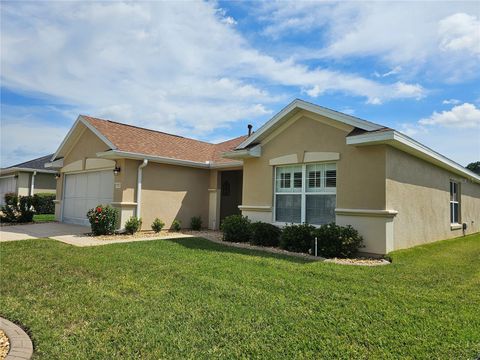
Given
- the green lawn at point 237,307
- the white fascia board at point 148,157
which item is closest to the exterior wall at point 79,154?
the white fascia board at point 148,157

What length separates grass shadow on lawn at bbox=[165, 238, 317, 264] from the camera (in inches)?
353

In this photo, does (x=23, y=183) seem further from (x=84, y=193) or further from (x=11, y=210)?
(x=84, y=193)

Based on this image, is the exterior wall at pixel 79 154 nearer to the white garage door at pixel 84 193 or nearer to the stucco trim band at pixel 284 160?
the white garage door at pixel 84 193

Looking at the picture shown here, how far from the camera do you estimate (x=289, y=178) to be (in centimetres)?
1179

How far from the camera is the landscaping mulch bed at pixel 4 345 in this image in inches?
147

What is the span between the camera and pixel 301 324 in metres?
4.43

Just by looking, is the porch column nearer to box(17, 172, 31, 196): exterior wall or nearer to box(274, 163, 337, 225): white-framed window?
box(274, 163, 337, 225): white-framed window

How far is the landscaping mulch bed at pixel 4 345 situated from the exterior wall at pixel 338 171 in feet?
28.0

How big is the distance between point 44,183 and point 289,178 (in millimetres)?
22463

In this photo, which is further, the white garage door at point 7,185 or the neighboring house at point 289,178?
the white garage door at point 7,185

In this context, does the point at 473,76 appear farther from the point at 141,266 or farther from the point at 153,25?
the point at 141,266

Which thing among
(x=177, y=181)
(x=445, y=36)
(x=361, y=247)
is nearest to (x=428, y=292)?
(x=361, y=247)

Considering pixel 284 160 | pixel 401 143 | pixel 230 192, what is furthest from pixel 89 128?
pixel 401 143

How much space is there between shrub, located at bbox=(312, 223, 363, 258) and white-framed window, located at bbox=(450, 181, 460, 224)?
856 centimetres
